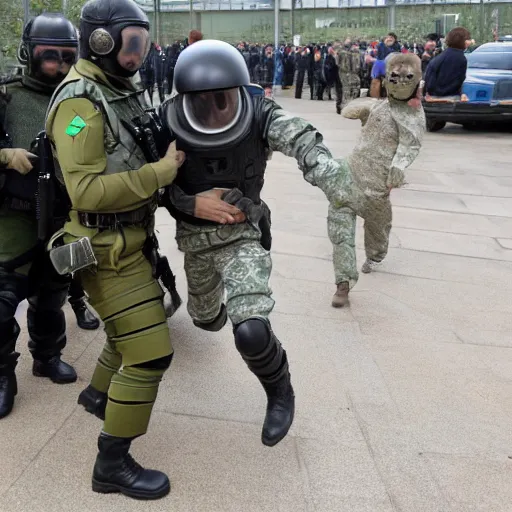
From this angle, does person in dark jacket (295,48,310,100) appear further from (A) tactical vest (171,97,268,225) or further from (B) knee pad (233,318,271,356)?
(B) knee pad (233,318,271,356)

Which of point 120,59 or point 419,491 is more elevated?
point 120,59

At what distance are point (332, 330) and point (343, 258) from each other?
52 cm

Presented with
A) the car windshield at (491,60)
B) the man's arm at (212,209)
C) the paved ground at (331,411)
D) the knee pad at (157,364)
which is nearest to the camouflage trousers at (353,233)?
the paved ground at (331,411)

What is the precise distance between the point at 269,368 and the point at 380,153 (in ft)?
8.73

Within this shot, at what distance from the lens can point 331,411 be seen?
3.43 m

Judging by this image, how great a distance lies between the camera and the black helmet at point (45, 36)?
3.25 metres

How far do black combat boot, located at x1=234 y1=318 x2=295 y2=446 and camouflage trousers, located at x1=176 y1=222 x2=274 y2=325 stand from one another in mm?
67

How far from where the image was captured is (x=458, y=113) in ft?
42.1

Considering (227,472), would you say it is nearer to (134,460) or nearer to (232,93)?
(134,460)

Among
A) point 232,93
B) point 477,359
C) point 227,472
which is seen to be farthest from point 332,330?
point 232,93

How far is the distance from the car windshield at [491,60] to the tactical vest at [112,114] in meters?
12.6

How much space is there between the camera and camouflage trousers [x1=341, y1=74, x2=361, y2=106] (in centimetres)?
1666

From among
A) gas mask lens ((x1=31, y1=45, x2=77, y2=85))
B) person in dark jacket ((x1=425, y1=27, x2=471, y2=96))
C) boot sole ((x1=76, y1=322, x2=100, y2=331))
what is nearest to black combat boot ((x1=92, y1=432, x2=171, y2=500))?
gas mask lens ((x1=31, y1=45, x2=77, y2=85))

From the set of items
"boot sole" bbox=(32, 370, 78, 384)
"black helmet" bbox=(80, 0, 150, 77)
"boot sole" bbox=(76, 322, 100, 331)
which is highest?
"black helmet" bbox=(80, 0, 150, 77)
